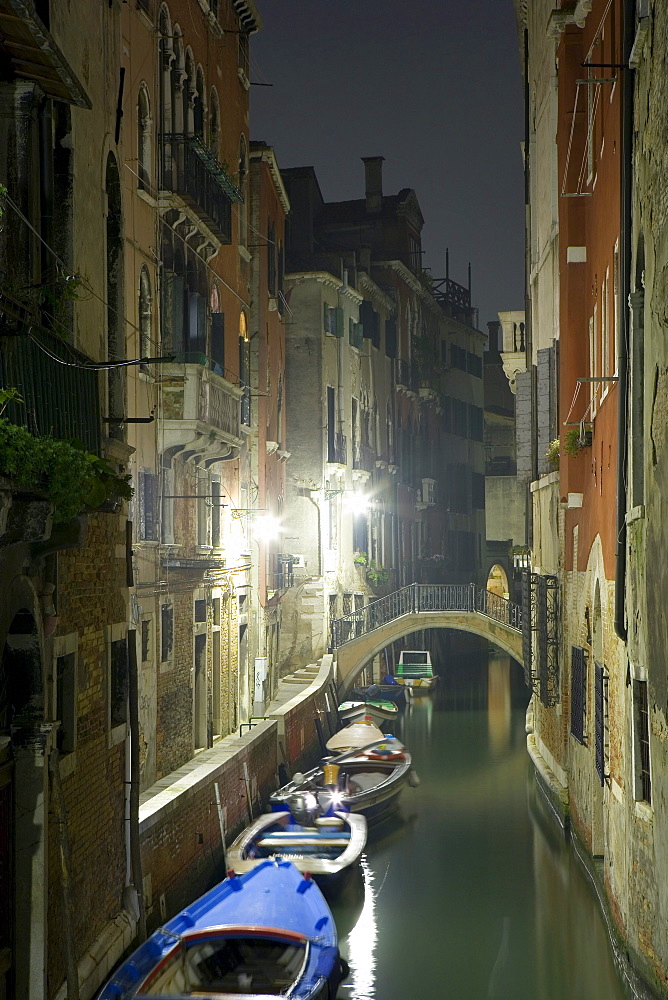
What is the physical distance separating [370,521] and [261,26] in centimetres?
1478

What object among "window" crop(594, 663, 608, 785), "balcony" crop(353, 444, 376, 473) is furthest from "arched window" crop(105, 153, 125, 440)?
"balcony" crop(353, 444, 376, 473)

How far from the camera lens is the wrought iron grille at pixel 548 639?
1703 cm

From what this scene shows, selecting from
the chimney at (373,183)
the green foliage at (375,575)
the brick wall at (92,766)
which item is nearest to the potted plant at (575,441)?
the brick wall at (92,766)

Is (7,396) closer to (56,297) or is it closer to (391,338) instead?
Result: (56,297)

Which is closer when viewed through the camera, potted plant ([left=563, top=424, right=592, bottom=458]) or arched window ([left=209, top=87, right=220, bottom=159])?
potted plant ([left=563, top=424, right=592, bottom=458])

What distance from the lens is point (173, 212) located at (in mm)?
15375

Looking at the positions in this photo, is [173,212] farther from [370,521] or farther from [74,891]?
[370,521]

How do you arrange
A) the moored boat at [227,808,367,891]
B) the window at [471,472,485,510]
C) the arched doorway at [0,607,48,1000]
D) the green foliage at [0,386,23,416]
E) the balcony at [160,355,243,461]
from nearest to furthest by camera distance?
1. the green foliage at [0,386,23,416]
2. the arched doorway at [0,607,48,1000]
3. the moored boat at [227,808,367,891]
4. the balcony at [160,355,243,461]
5. the window at [471,472,485,510]

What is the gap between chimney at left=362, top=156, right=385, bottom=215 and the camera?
3722cm

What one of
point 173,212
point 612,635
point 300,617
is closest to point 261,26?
point 173,212

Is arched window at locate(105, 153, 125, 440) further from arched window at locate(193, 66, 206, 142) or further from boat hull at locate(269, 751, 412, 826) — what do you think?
boat hull at locate(269, 751, 412, 826)

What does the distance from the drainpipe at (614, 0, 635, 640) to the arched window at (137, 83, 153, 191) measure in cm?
678

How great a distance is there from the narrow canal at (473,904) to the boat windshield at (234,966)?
1159mm

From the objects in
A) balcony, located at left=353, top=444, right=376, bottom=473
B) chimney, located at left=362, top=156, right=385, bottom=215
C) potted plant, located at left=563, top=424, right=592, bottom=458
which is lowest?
potted plant, located at left=563, top=424, right=592, bottom=458
